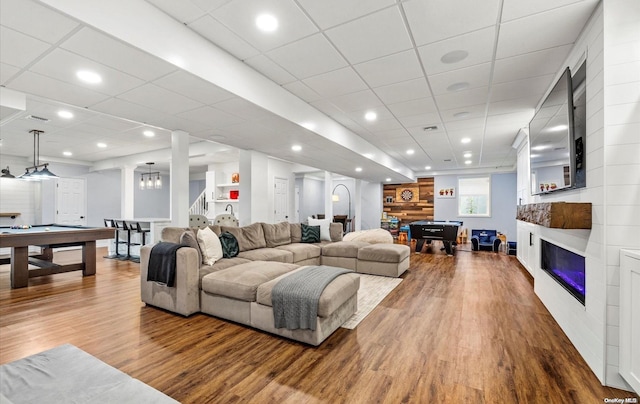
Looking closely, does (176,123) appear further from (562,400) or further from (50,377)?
(562,400)

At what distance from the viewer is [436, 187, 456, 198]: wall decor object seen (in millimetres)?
11125

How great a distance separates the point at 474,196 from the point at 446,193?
3.16 feet

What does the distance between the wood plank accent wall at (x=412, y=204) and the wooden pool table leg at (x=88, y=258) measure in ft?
32.5

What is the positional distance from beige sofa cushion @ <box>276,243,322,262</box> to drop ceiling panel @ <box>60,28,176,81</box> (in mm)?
3214

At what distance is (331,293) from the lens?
265 centimetres

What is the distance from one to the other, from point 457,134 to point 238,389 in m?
5.61

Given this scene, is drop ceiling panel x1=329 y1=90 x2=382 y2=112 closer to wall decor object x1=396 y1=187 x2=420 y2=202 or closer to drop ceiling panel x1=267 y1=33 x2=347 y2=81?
drop ceiling panel x1=267 y1=33 x2=347 y2=81

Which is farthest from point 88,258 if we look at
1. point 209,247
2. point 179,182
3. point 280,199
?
point 280,199

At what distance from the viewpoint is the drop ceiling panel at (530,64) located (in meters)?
2.79

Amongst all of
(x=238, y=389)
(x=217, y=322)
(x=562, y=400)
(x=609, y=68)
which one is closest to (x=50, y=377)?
(x=238, y=389)

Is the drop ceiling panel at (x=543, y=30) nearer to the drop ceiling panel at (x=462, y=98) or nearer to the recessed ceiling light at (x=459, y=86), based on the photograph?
the recessed ceiling light at (x=459, y=86)

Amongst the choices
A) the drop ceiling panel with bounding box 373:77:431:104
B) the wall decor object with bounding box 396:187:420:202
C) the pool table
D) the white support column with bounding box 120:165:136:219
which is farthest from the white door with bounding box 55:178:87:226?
the wall decor object with bounding box 396:187:420:202

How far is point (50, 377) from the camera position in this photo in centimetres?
140

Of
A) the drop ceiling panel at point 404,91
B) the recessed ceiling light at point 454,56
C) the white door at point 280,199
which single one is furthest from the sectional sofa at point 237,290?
the white door at point 280,199
